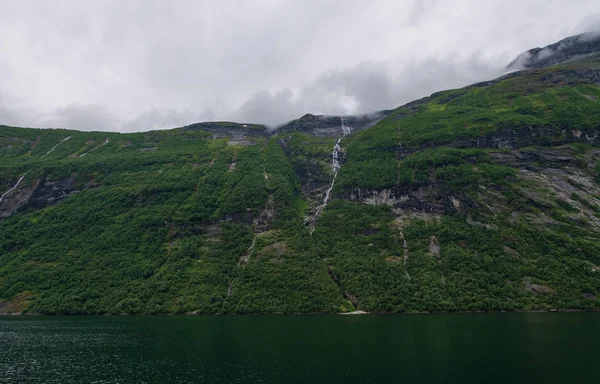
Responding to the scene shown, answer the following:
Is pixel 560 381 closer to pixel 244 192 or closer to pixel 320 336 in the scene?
pixel 320 336

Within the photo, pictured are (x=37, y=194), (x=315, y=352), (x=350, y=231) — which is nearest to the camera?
(x=315, y=352)

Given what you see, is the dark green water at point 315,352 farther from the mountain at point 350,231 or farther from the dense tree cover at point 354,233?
the dense tree cover at point 354,233

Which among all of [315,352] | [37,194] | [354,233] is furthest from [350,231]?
[37,194]

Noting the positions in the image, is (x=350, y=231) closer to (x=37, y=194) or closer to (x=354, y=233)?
(x=354, y=233)

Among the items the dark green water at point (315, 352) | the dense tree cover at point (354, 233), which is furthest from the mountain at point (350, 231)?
the dark green water at point (315, 352)

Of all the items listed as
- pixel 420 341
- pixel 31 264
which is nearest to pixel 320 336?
pixel 420 341

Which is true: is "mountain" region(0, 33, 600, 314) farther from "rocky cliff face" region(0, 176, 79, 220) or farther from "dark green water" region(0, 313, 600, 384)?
"dark green water" region(0, 313, 600, 384)
